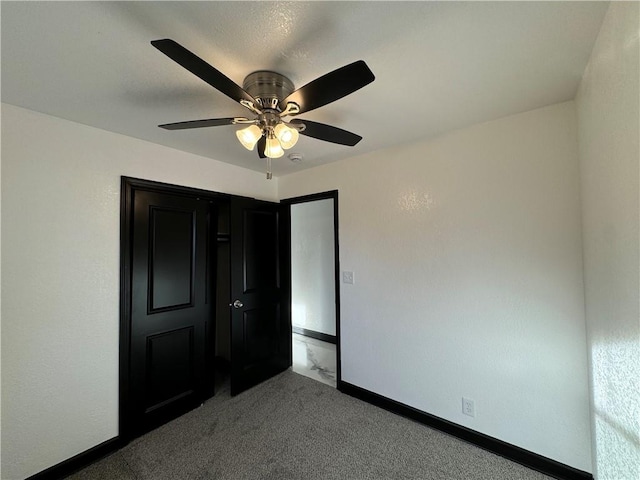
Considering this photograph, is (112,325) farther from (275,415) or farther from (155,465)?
(275,415)

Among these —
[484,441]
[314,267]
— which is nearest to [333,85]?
[484,441]

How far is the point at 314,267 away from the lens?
440cm

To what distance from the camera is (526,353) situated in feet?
5.83

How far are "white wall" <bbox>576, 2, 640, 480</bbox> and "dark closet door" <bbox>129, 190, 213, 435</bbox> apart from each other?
9.10 feet

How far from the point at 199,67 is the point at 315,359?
11.5ft

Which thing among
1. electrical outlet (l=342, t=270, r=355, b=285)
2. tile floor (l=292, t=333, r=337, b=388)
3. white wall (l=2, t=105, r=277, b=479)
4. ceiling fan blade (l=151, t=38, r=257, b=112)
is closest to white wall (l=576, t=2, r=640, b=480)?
ceiling fan blade (l=151, t=38, r=257, b=112)

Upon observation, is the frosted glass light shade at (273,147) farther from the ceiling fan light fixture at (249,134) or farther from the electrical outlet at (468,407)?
A: the electrical outlet at (468,407)

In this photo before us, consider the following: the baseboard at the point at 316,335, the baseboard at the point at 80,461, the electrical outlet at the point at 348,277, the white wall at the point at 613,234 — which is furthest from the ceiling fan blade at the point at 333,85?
the baseboard at the point at 316,335

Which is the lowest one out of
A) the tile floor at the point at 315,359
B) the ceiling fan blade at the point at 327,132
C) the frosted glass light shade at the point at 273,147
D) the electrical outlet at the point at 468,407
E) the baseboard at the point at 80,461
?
the tile floor at the point at 315,359

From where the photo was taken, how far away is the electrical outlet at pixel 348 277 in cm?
268

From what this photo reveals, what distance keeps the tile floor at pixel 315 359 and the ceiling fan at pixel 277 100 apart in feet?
8.53

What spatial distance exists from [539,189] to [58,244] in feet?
10.8

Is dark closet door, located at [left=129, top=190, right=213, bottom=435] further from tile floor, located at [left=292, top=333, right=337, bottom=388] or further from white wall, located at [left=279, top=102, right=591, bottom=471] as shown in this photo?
white wall, located at [left=279, top=102, right=591, bottom=471]

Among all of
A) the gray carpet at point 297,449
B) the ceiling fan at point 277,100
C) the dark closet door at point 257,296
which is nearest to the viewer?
the ceiling fan at point 277,100
